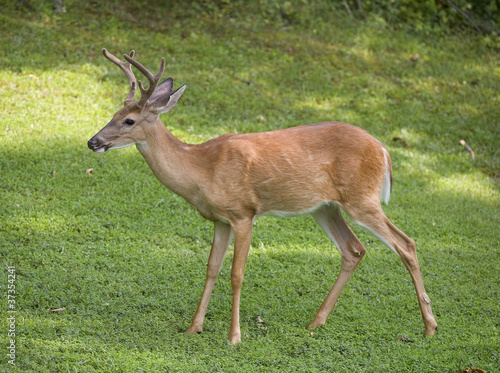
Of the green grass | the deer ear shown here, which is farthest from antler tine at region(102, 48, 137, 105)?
the green grass

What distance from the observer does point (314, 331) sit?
543 centimetres

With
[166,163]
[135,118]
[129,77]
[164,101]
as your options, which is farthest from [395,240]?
[129,77]

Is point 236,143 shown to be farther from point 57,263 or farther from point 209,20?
point 209,20

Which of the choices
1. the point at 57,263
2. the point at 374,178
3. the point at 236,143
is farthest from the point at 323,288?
the point at 57,263

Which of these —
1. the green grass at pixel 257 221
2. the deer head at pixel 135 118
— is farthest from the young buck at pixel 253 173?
the green grass at pixel 257 221

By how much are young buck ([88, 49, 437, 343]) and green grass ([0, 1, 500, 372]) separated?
0.47 meters

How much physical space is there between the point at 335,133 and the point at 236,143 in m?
0.85

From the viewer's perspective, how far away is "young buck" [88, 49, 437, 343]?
5.07 metres

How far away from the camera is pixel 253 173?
17.1ft

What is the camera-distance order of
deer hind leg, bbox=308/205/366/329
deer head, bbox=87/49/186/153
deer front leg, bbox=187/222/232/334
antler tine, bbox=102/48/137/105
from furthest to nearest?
deer hind leg, bbox=308/205/366/329
deer front leg, bbox=187/222/232/334
antler tine, bbox=102/48/137/105
deer head, bbox=87/49/186/153

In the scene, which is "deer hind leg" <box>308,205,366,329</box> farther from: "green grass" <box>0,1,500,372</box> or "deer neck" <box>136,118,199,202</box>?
"deer neck" <box>136,118,199,202</box>

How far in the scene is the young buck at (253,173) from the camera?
507cm

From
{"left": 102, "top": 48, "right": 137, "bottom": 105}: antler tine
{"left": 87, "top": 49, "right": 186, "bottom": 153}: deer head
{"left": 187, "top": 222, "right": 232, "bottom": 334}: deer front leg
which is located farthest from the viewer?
{"left": 187, "top": 222, "right": 232, "bottom": 334}: deer front leg

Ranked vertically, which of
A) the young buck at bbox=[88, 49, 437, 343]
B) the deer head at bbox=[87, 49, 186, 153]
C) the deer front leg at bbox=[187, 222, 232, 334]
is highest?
the deer head at bbox=[87, 49, 186, 153]
